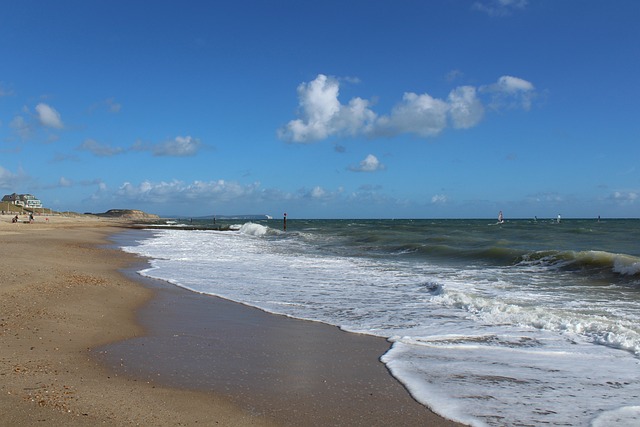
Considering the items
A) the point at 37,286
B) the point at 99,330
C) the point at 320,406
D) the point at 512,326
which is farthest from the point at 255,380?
the point at 37,286

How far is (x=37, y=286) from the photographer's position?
386 inches

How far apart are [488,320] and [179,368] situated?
5402 mm

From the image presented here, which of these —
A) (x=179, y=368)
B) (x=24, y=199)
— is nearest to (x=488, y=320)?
(x=179, y=368)

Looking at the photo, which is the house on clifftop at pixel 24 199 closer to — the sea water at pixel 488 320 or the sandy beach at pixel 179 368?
the sea water at pixel 488 320

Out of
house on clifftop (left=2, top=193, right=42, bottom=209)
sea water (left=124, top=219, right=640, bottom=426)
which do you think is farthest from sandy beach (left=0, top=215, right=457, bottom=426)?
house on clifftop (left=2, top=193, right=42, bottom=209)

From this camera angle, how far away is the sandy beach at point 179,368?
13.8 feet

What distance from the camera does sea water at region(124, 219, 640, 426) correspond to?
4.85 meters

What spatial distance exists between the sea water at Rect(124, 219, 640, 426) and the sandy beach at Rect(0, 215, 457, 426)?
60cm

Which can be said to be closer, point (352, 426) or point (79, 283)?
point (352, 426)

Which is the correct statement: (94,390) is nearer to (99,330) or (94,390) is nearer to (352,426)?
(352,426)

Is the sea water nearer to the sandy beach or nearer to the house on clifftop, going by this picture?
the sandy beach

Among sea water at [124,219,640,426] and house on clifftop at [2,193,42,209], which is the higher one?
house on clifftop at [2,193,42,209]

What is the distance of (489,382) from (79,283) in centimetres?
894

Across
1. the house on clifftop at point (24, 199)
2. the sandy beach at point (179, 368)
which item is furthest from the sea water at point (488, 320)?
the house on clifftop at point (24, 199)
